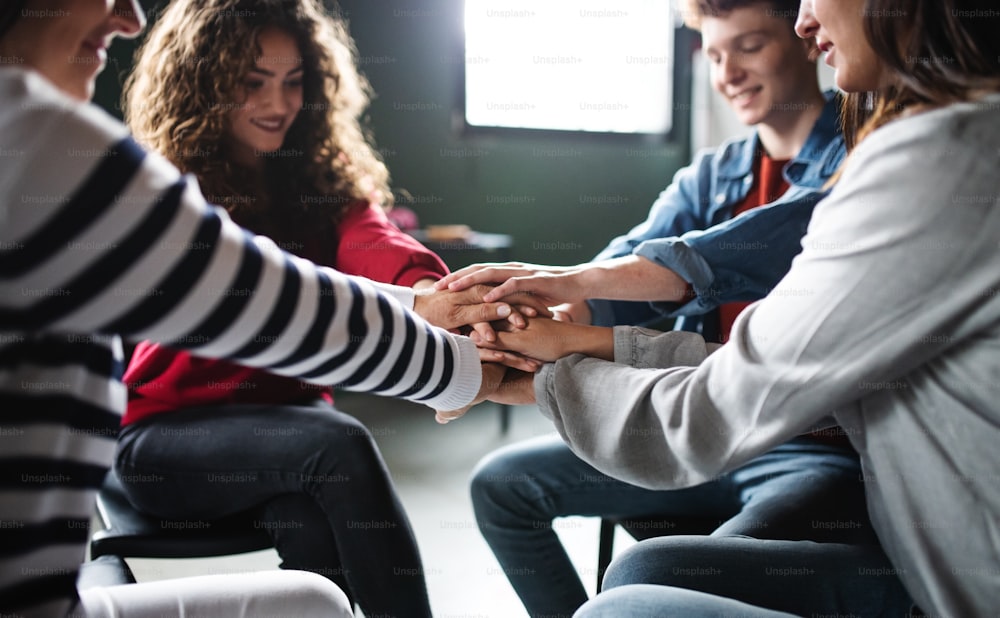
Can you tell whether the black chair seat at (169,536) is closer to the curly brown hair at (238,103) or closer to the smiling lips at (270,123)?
the curly brown hair at (238,103)

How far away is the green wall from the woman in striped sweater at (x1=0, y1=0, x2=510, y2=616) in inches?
115

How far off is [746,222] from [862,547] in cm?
60

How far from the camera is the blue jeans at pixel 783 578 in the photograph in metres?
0.88

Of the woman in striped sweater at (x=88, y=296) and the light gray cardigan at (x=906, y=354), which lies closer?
the woman in striped sweater at (x=88, y=296)

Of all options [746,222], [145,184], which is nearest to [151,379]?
[145,184]

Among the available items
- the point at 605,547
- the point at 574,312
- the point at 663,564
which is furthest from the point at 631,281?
the point at 663,564

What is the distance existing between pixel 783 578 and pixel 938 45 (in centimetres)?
57

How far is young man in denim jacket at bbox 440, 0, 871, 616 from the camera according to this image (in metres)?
1.21

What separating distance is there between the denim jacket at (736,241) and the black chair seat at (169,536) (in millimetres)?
704

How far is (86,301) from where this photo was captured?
0.62 metres

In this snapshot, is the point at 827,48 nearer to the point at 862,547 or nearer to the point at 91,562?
the point at 862,547

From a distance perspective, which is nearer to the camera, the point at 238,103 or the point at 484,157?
the point at 238,103

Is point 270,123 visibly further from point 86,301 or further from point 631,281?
point 86,301

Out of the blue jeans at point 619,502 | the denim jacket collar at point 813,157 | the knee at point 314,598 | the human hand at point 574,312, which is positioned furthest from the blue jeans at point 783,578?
the denim jacket collar at point 813,157
